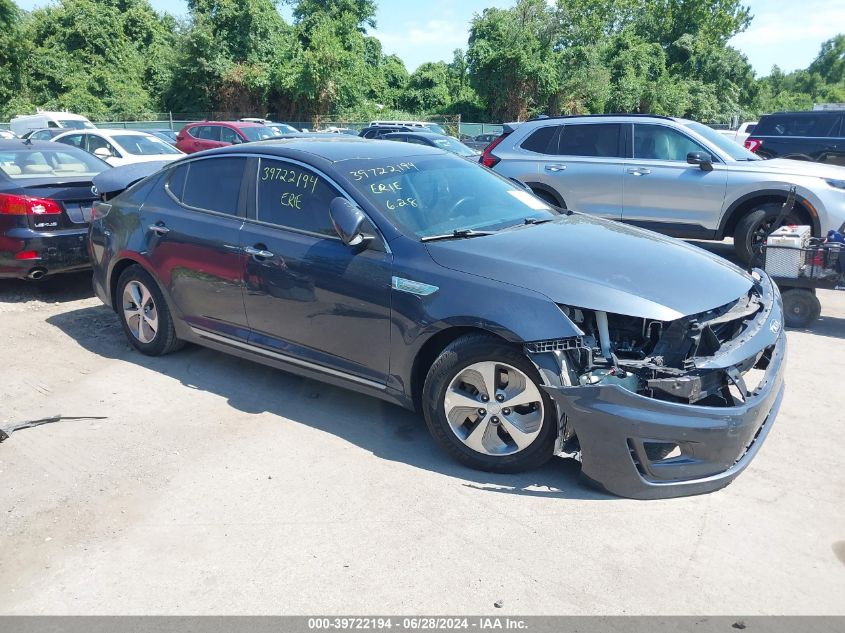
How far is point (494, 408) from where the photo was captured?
3.86 metres

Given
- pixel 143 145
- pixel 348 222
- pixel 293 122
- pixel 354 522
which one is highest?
pixel 293 122

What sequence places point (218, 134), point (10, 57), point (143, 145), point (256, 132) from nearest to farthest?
1. point (143, 145)
2. point (256, 132)
3. point (218, 134)
4. point (10, 57)

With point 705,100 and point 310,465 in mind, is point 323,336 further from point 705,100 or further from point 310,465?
point 705,100

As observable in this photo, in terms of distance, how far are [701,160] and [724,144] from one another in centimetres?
68

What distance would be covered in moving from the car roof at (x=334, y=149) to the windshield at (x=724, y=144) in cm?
525

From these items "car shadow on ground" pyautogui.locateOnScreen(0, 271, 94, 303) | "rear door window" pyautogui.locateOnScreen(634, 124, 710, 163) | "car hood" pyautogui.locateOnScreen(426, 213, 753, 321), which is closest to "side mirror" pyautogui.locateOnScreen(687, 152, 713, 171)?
"rear door window" pyautogui.locateOnScreen(634, 124, 710, 163)

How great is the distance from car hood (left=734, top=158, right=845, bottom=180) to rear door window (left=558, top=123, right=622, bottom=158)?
1.60m

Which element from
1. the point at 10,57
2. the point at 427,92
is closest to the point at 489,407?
the point at 10,57

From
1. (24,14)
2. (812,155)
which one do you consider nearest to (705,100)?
(812,155)

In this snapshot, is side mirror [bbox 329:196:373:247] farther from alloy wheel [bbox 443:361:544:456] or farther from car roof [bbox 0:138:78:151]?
car roof [bbox 0:138:78:151]

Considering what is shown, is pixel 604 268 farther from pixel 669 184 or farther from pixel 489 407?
pixel 669 184

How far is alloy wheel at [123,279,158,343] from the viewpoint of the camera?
5.77 m

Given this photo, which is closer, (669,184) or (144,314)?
(144,314)
